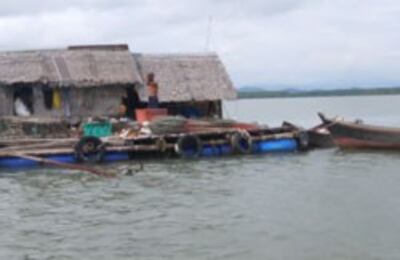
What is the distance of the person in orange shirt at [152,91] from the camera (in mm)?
23328

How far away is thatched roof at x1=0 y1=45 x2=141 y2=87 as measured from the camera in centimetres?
2406

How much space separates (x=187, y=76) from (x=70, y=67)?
13.4 ft

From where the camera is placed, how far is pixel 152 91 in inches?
921

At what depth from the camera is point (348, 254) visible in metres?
10.6

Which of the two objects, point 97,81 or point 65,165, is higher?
point 97,81

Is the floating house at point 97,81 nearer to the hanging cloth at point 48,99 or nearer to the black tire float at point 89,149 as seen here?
the hanging cloth at point 48,99

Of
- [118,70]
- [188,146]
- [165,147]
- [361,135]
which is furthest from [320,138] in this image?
[118,70]

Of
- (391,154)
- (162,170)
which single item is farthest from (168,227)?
(391,154)

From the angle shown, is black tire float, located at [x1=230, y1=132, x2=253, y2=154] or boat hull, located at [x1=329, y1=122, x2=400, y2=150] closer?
black tire float, located at [x1=230, y1=132, x2=253, y2=154]

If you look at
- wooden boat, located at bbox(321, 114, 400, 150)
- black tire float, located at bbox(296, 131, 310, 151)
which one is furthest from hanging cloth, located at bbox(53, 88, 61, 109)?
wooden boat, located at bbox(321, 114, 400, 150)

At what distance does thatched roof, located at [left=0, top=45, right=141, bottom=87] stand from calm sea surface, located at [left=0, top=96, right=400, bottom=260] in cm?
501

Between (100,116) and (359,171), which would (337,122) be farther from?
(100,116)

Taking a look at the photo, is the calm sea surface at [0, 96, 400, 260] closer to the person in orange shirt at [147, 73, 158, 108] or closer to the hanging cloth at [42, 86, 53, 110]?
the person in orange shirt at [147, 73, 158, 108]

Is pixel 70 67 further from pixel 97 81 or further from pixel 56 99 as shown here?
pixel 56 99
